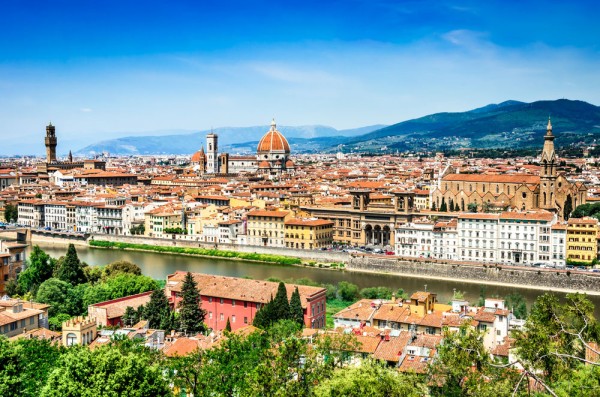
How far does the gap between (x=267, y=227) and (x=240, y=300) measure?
17.8 metres

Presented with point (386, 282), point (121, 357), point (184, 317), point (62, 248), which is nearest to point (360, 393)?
point (121, 357)

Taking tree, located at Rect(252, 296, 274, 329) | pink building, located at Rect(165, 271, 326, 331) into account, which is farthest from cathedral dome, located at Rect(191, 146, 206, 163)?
tree, located at Rect(252, 296, 274, 329)

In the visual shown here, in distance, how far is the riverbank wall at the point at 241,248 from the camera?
3294cm

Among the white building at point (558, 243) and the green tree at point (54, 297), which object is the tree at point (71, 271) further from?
the white building at point (558, 243)

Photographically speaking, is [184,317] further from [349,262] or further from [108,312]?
[349,262]

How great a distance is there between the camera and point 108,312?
16781mm

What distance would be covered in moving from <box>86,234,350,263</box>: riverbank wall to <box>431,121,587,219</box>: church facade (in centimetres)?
1007

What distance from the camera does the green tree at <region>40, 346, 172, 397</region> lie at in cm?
869

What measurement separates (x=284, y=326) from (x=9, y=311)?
6027 mm

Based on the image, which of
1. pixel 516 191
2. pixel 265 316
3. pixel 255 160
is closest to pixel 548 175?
pixel 516 191

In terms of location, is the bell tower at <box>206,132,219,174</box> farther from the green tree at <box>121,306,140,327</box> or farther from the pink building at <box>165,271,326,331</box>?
the green tree at <box>121,306,140,327</box>

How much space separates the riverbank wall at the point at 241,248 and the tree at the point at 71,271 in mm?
13224

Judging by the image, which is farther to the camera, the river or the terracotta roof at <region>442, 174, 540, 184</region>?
the terracotta roof at <region>442, 174, 540, 184</region>

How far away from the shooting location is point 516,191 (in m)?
38.9
